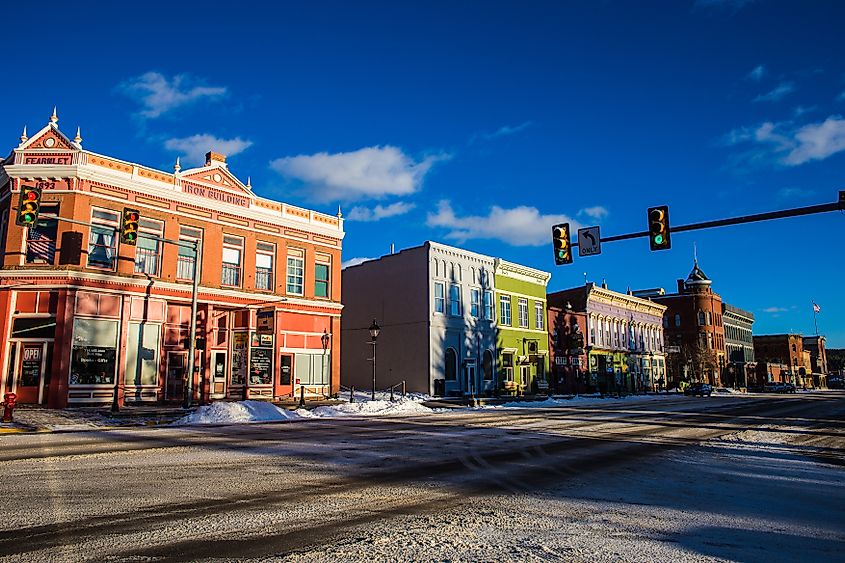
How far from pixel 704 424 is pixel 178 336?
22624mm

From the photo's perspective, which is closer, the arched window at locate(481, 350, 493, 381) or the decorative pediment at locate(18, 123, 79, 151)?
the decorative pediment at locate(18, 123, 79, 151)

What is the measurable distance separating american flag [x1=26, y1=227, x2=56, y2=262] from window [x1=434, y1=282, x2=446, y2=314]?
21.9 m

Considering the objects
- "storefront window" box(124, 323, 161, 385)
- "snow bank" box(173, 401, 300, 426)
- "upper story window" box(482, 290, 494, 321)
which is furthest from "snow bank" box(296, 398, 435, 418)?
"upper story window" box(482, 290, 494, 321)

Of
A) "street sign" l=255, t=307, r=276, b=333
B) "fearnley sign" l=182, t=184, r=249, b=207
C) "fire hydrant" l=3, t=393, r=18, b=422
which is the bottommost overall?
"fire hydrant" l=3, t=393, r=18, b=422

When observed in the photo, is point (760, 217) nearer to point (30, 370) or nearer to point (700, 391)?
point (30, 370)

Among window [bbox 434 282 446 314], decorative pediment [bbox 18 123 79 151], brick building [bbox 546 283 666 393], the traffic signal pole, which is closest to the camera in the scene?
the traffic signal pole

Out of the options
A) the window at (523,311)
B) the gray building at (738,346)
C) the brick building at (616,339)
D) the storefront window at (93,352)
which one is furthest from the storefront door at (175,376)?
the gray building at (738,346)

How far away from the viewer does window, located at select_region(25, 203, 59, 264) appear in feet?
82.4

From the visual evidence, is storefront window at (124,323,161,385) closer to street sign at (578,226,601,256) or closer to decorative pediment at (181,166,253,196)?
decorative pediment at (181,166,253,196)

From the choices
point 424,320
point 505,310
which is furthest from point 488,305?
point 424,320

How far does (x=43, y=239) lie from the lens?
2533cm

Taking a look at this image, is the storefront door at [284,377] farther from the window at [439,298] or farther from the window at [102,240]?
the window at [439,298]

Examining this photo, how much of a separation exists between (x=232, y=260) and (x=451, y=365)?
16368mm

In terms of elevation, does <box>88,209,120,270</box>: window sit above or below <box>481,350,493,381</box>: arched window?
above
